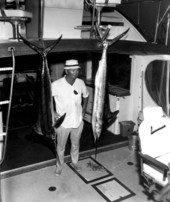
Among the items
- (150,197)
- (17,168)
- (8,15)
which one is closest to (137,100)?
(150,197)

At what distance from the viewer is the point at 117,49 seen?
3574 millimetres

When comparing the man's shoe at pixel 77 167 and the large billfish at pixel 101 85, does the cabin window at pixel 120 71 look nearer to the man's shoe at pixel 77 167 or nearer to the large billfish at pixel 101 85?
the man's shoe at pixel 77 167

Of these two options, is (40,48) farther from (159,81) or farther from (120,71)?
(120,71)

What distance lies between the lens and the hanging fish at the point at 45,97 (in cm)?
283

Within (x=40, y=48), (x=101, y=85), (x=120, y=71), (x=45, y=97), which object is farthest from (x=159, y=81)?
(x=40, y=48)

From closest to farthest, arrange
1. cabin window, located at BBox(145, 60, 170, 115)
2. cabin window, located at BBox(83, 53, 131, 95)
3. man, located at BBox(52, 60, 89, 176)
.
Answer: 1. man, located at BBox(52, 60, 89, 176)
2. cabin window, located at BBox(145, 60, 170, 115)
3. cabin window, located at BBox(83, 53, 131, 95)

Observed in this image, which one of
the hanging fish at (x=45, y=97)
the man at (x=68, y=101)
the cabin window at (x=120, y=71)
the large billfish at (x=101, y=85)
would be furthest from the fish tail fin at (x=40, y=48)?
the cabin window at (x=120, y=71)

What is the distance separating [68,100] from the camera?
3.81 meters

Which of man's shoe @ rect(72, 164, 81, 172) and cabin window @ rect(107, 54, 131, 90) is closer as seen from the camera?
man's shoe @ rect(72, 164, 81, 172)

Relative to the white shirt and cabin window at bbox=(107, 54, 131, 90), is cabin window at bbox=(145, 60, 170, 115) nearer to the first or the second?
cabin window at bbox=(107, 54, 131, 90)

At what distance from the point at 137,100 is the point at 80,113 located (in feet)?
6.40

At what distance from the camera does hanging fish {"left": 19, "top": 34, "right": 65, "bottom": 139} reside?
9.27ft

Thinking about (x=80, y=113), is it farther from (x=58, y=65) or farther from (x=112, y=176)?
(x=58, y=65)

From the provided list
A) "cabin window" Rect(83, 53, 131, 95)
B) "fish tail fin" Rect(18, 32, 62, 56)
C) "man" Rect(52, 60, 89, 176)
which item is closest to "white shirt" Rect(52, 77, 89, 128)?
"man" Rect(52, 60, 89, 176)
